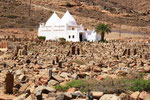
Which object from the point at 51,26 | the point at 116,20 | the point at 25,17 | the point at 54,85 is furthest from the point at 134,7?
Answer: the point at 54,85

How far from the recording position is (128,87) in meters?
5.98

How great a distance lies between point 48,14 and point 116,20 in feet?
65.8

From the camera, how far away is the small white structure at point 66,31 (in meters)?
40.2

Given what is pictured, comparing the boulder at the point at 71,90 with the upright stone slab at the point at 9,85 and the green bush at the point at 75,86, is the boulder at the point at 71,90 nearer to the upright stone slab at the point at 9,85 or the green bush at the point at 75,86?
the green bush at the point at 75,86

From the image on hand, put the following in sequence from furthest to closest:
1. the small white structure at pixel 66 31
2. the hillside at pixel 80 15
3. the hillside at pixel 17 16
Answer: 1. the hillside at pixel 80 15
2. the hillside at pixel 17 16
3. the small white structure at pixel 66 31

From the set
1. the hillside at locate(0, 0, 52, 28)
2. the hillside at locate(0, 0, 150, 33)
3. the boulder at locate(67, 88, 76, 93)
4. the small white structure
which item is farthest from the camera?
the hillside at locate(0, 0, 150, 33)

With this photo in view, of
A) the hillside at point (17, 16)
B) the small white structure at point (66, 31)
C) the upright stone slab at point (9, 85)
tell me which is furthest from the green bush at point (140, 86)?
the hillside at point (17, 16)

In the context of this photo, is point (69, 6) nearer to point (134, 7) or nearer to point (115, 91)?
point (134, 7)

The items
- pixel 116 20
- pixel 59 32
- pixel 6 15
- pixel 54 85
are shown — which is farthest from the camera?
pixel 116 20

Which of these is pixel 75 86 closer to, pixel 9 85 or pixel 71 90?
pixel 71 90

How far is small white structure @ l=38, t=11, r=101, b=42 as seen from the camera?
40.2 m

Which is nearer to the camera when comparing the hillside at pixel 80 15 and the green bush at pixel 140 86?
the green bush at pixel 140 86

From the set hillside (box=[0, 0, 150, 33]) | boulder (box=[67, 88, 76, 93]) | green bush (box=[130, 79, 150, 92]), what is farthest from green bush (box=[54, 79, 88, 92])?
hillside (box=[0, 0, 150, 33])

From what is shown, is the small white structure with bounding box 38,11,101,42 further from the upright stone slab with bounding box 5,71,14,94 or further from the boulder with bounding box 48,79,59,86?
the upright stone slab with bounding box 5,71,14,94
